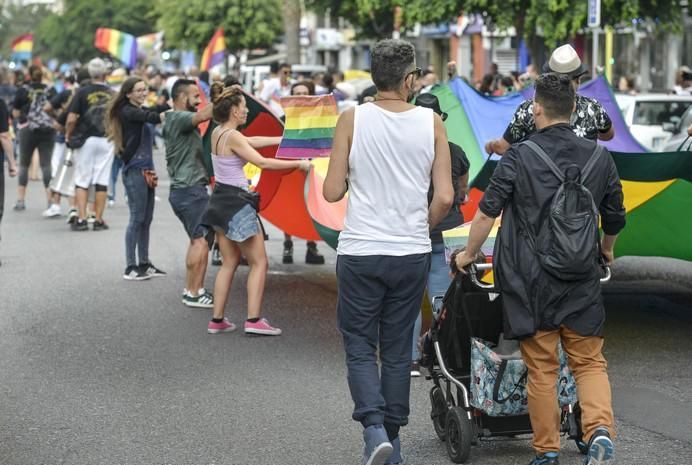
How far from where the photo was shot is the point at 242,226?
353 inches

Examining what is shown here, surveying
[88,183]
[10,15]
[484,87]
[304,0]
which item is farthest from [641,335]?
[10,15]

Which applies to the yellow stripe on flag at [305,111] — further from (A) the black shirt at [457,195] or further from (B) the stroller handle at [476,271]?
(B) the stroller handle at [476,271]

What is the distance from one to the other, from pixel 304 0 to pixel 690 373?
113 feet

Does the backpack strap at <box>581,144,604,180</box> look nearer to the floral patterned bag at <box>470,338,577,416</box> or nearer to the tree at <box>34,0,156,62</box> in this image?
the floral patterned bag at <box>470,338,577,416</box>

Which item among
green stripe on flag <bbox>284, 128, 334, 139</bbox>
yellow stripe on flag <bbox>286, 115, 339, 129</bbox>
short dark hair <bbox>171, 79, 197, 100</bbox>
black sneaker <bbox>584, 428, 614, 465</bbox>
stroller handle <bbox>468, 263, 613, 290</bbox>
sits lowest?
black sneaker <bbox>584, 428, 614, 465</bbox>

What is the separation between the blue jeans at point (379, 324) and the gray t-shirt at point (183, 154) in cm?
492

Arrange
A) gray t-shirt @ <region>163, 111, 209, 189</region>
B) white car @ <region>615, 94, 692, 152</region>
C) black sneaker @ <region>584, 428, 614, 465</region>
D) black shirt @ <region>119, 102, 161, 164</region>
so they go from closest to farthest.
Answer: black sneaker @ <region>584, 428, 614, 465</region>, gray t-shirt @ <region>163, 111, 209, 189</region>, black shirt @ <region>119, 102, 161, 164</region>, white car @ <region>615, 94, 692, 152</region>

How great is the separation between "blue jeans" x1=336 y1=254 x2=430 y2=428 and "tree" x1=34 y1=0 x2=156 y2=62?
239ft

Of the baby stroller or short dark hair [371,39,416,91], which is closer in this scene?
short dark hair [371,39,416,91]

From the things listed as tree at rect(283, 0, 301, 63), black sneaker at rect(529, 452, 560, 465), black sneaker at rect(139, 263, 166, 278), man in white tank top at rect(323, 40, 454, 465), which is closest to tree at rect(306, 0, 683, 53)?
tree at rect(283, 0, 301, 63)

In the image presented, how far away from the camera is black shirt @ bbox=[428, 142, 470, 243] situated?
7.50 meters

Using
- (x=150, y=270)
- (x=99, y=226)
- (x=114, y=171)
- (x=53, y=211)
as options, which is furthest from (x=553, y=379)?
(x=53, y=211)

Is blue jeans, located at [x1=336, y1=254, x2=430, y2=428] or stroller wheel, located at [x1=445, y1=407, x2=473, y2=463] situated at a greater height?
blue jeans, located at [x1=336, y1=254, x2=430, y2=428]

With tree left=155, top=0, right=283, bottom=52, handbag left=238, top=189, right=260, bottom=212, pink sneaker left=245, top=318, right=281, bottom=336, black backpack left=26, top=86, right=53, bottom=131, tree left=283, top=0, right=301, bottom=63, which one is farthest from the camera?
tree left=155, top=0, right=283, bottom=52
